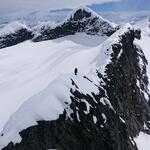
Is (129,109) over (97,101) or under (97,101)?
under

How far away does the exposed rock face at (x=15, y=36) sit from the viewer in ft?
588

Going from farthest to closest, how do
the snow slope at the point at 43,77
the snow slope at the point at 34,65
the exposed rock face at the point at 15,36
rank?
the exposed rock face at the point at 15,36, the snow slope at the point at 34,65, the snow slope at the point at 43,77

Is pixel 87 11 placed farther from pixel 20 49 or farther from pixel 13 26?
pixel 13 26

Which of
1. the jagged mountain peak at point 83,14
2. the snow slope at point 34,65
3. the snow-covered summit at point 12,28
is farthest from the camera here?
the snow-covered summit at point 12,28

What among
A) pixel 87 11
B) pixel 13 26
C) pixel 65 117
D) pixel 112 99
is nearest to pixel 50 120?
pixel 65 117

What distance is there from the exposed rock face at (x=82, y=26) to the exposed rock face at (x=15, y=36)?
34522 millimetres

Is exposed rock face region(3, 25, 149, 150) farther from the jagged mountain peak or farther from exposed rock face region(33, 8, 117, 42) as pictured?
the jagged mountain peak

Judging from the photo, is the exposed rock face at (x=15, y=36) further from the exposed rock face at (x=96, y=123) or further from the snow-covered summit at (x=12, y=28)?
the exposed rock face at (x=96, y=123)

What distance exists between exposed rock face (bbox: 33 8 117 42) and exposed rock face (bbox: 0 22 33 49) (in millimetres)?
34522

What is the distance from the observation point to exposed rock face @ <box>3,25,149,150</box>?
3111 centimetres

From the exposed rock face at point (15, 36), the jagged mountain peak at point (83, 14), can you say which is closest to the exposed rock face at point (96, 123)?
the jagged mountain peak at point (83, 14)

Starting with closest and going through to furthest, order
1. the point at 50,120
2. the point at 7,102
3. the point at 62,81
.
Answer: the point at 50,120 < the point at 62,81 < the point at 7,102

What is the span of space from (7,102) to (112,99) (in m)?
21.3

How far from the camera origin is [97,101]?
132 ft
